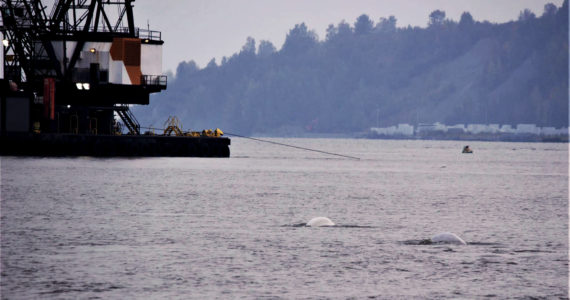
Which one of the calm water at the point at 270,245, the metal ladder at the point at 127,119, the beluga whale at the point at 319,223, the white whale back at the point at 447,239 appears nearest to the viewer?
the calm water at the point at 270,245

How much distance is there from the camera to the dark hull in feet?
309

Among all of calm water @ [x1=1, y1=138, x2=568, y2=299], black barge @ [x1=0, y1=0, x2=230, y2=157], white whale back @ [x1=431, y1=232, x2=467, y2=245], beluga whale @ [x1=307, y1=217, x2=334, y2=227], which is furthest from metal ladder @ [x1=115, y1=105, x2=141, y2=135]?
white whale back @ [x1=431, y1=232, x2=467, y2=245]

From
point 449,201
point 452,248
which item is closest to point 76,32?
point 449,201

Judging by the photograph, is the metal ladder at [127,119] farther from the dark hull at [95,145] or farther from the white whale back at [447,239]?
the white whale back at [447,239]

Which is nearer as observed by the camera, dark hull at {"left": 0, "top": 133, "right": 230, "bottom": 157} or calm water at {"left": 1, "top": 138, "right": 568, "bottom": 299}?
calm water at {"left": 1, "top": 138, "right": 568, "bottom": 299}

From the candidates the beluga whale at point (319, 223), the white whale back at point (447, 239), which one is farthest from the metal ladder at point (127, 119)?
the white whale back at point (447, 239)

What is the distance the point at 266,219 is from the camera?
35.0m

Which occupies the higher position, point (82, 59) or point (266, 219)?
point (82, 59)

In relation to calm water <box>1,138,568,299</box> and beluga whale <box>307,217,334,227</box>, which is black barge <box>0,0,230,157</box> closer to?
calm water <box>1,138,568,299</box>

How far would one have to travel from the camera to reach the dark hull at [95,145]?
94.1m

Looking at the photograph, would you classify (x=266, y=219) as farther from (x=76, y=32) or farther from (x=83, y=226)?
(x=76, y=32)

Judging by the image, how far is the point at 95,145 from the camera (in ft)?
316

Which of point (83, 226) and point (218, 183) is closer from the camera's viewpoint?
point (83, 226)

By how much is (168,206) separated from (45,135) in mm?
56598
